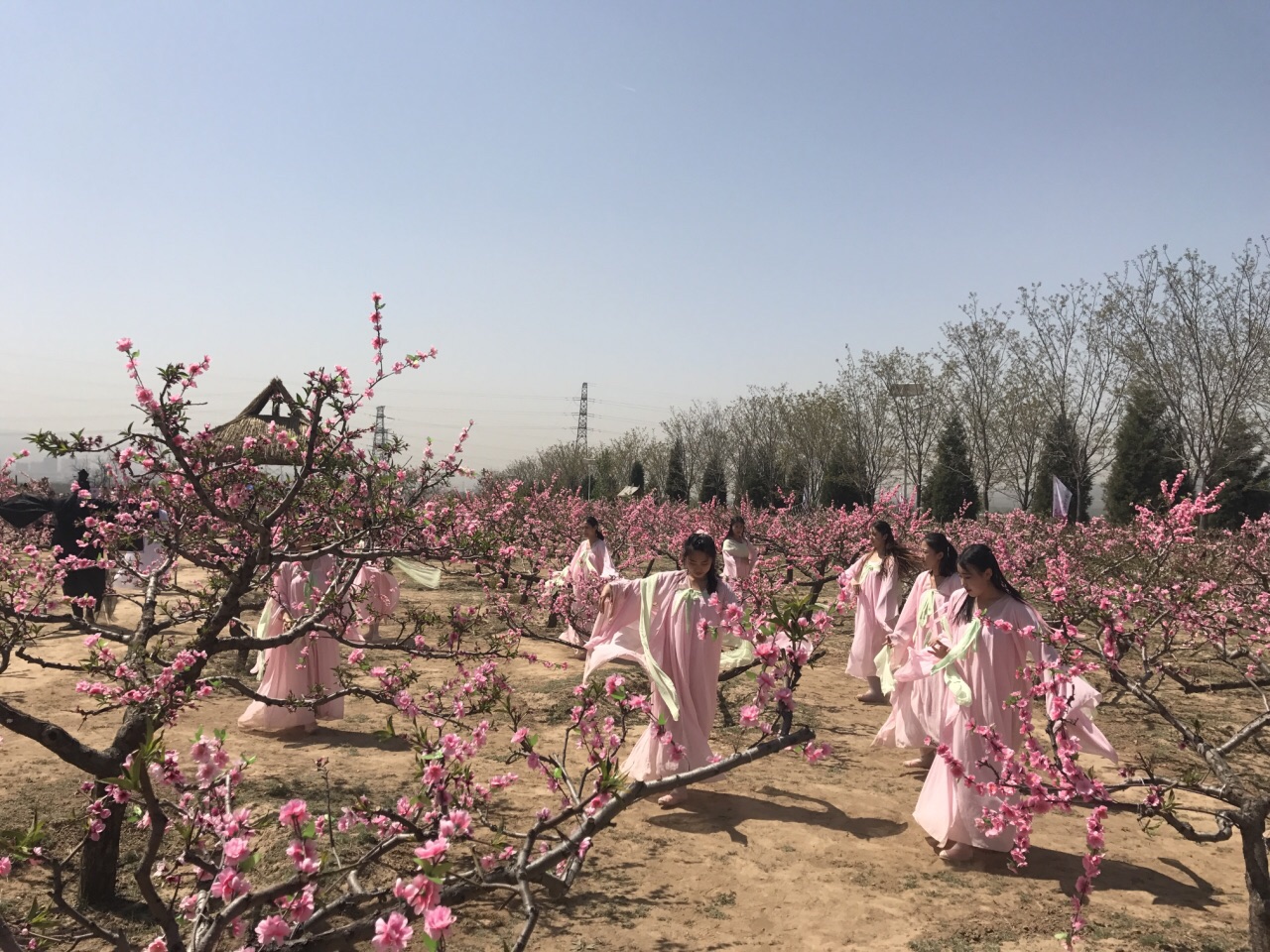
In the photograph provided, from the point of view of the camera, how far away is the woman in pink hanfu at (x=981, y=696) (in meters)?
4.52

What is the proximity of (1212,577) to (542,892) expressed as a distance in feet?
28.3

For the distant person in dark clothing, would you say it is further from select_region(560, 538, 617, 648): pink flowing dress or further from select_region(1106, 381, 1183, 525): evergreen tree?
select_region(1106, 381, 1183, 525): evergreen tree

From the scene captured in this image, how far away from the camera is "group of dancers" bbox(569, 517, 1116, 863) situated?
14.9ft

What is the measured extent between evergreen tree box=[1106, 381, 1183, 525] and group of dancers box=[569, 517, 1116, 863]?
23.5m

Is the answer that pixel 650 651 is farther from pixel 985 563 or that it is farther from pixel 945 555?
pixel 945 555

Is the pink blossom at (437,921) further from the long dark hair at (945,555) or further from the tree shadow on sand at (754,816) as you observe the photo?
the long dark hair at (945,555)

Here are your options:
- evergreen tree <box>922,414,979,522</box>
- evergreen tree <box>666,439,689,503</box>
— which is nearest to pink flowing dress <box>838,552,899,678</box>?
evergreen tree <box>922,414,979,522</box>

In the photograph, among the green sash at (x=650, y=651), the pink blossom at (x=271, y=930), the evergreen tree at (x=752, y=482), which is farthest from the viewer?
the evergreen tree at (x=752, y=482)

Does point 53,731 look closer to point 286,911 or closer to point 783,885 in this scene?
point 286,911

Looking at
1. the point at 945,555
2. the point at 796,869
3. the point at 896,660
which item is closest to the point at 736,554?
the point at 896,660

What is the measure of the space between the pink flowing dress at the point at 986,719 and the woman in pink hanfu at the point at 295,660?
14.8 feet

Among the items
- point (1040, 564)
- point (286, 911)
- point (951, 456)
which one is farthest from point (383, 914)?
point (951, 456)

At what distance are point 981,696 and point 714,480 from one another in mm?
38291

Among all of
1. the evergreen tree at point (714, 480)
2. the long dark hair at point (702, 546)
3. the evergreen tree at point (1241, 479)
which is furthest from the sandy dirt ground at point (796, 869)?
the evergreen tree at point (714, 480)
